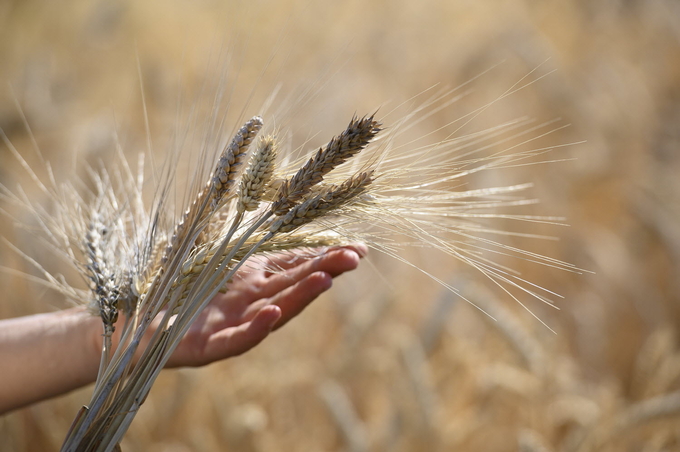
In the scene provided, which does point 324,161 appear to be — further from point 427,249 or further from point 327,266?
point 427,249

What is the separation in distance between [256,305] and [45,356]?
0.28 meters

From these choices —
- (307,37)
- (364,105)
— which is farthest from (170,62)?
(364,105)

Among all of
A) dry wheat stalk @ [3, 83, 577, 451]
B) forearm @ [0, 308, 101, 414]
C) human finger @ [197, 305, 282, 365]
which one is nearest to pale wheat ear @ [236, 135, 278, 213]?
dry wheat stalk @ [3, 83, 577, 451]

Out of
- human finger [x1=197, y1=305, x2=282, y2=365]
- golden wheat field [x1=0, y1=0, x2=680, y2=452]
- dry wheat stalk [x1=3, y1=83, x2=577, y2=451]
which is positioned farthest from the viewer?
golden wheat field [x1=0, y1=0, x2=680, y2=452]

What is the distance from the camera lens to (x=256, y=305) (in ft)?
1.92

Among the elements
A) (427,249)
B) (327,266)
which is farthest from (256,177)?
(427,249)

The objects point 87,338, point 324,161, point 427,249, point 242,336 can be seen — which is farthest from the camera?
point 427,249

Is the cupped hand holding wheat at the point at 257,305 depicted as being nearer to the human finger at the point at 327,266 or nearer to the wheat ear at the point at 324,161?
the human finger at the point at 327,266

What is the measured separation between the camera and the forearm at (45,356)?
0.59 metres

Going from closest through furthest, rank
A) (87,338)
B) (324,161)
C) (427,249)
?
(324,161) < (87,338) < (427,249)

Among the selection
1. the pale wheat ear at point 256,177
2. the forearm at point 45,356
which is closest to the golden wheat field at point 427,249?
the pale wheat ear at point 256,177

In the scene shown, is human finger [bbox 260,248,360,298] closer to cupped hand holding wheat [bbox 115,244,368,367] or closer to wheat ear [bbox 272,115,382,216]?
cupped hand holding wheat [bbox 115,244,368,367]

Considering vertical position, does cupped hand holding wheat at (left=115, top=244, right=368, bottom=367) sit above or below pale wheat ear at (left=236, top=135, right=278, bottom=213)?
below

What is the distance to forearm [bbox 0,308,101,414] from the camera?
59 cm
